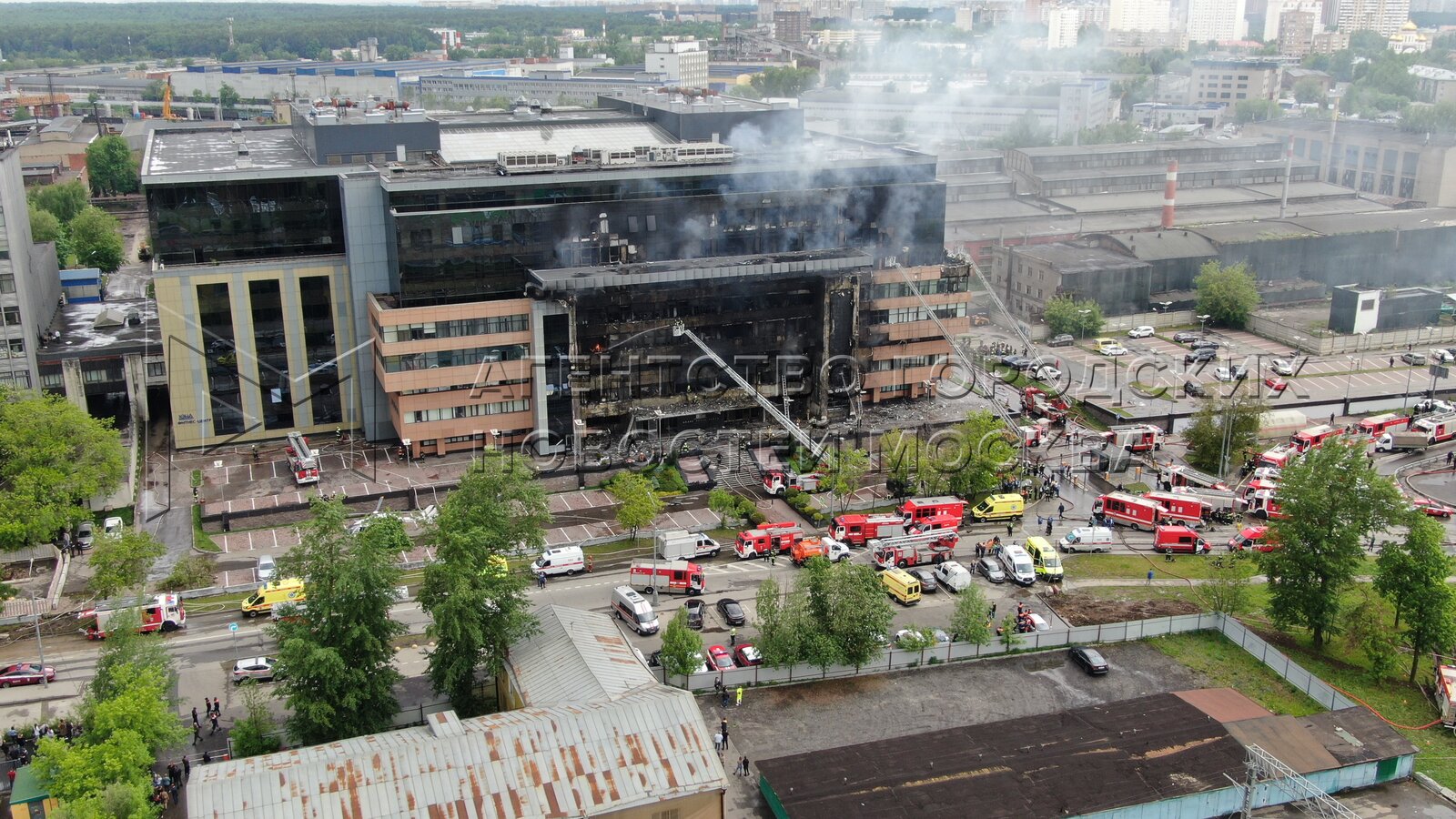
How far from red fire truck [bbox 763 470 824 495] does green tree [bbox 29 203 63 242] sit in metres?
63.6

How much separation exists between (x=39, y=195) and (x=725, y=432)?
243ft

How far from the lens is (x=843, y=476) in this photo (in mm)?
53812

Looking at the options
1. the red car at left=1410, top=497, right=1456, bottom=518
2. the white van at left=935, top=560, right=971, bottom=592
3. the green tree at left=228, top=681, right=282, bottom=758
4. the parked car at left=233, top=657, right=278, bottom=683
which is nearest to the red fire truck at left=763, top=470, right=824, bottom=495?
the white van at left=935, top=560, right=971, bottom=592

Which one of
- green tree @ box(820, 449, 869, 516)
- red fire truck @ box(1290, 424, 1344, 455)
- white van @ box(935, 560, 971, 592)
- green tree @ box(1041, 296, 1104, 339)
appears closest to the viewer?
white van @ box(935, 560, 971, 592)

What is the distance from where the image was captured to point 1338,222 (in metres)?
103

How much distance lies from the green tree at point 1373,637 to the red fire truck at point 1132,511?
11.2 m

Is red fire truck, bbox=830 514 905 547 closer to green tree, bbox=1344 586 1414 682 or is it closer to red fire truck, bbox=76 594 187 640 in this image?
green tree, bbox=1344 586 1414 682

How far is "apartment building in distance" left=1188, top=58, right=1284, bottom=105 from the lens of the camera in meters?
183

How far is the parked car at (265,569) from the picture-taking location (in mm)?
46375

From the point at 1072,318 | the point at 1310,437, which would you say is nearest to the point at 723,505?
the point at 1310,437

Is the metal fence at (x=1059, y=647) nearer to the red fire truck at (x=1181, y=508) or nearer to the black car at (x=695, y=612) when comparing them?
the black car at (x=695, y=612)

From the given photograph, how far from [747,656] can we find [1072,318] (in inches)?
1884

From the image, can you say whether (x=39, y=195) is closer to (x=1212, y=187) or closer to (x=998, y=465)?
(x=998, y=465)

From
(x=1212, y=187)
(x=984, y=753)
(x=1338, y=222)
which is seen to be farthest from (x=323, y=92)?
(x=984, y=753)
